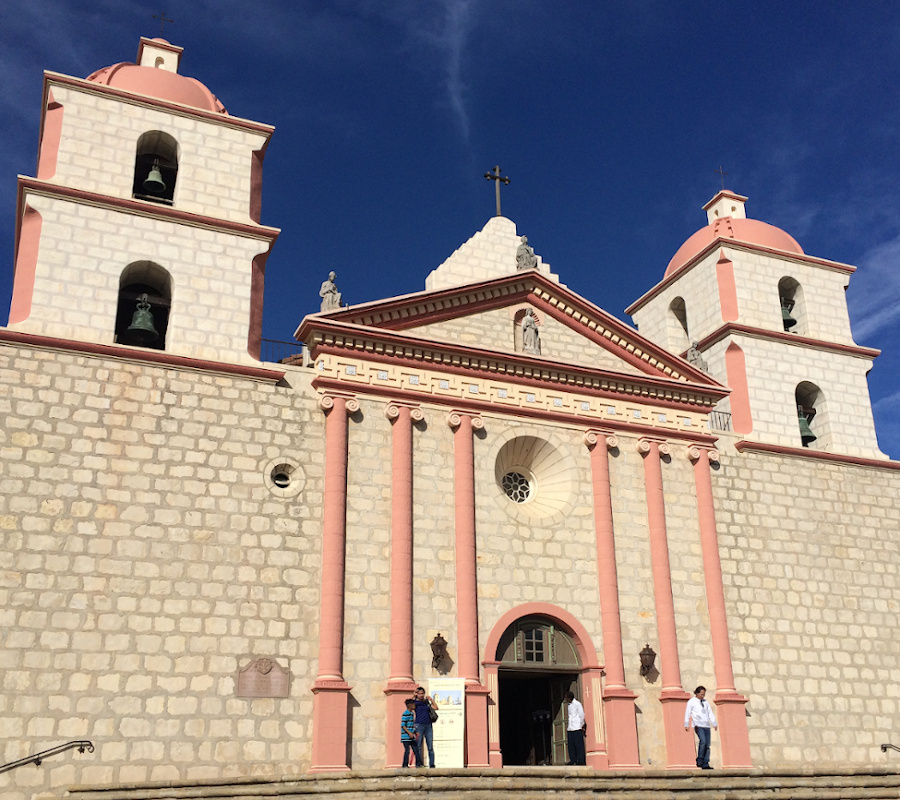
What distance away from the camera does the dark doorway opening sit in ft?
62.4

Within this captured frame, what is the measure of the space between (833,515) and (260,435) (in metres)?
13.5

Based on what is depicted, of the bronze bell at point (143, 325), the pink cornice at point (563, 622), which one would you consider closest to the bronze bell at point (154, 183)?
the bronze bell at point (143, 325)

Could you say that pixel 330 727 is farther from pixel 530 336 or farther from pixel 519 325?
pixel 519 325

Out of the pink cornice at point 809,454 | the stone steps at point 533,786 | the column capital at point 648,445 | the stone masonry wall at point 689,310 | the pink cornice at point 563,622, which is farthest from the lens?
the stone masonry wall at point 689,310

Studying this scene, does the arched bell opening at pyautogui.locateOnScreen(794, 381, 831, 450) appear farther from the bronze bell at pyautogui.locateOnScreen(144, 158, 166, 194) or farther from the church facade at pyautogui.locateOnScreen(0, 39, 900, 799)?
the bronze bell at pyautogui.locateOnScreen(144, 158, 166, 194)

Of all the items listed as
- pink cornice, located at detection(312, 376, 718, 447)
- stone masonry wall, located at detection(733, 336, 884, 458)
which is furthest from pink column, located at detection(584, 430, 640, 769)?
stone masonry wall, located at detection(733, 336, 884, 458)

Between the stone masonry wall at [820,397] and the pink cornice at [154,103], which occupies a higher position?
the pink cornice at [154,103]

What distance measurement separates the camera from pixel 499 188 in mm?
24062

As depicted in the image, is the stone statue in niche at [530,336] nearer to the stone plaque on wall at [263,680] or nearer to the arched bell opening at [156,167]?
the arched bell opening at [156,167]

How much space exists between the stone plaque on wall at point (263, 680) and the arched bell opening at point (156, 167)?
9.22 m

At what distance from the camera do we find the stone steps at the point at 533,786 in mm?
13898

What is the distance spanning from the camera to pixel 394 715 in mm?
16891

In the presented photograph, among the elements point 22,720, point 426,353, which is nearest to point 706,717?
point 426,353

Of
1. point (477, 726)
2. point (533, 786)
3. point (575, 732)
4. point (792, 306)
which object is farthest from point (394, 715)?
point (792, 306)
